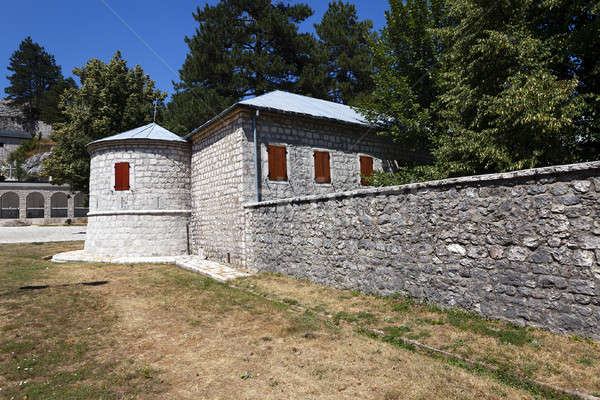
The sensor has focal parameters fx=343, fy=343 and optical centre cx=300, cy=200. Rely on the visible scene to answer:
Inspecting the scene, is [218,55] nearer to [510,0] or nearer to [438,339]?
[510,0]

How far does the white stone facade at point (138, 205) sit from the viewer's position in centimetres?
1358

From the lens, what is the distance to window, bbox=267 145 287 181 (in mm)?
11586

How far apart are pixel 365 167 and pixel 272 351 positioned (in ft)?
34.9

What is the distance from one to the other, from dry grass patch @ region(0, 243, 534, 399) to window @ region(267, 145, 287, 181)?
5.15 metres

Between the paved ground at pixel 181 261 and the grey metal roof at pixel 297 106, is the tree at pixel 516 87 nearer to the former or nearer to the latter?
the grey metal roof at pixel 297 106

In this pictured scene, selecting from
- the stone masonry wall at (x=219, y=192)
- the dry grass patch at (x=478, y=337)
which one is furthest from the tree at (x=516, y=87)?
the stone masonry wall at (x=219, y=192)

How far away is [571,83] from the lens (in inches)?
318

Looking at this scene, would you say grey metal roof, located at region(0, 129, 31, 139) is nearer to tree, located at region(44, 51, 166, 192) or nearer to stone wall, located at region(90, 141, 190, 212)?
tree, located at region(44, 51, 166, 192)

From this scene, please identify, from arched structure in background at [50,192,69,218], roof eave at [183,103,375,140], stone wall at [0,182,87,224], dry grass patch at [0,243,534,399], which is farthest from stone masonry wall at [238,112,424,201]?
arched structure in background at [50,192,69,218]

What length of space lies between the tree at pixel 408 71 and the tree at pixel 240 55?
10.4 meters

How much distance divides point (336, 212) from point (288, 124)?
545 centimetres

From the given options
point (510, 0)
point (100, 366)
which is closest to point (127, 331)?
point (100, 366)

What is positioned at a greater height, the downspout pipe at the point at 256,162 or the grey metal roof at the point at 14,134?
the grey metal roof at the point at 14,134

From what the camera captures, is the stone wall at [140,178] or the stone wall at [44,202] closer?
the stone wall at [140,178]
